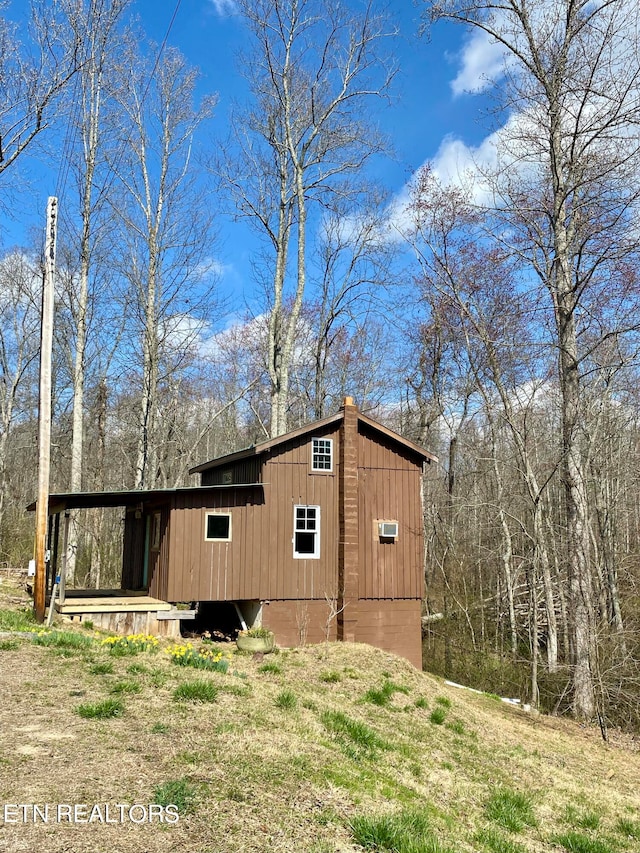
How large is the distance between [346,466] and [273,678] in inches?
290

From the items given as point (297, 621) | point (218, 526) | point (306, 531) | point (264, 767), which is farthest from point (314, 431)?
point (264, 767)

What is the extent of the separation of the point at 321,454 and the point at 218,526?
10.4 feet

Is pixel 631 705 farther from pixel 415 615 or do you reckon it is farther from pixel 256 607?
pixel 256 607

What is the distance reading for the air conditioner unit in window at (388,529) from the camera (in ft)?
54.4

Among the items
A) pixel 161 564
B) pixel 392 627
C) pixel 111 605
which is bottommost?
pixel 392 627

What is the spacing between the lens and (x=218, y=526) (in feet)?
50.1

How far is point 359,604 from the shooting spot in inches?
635

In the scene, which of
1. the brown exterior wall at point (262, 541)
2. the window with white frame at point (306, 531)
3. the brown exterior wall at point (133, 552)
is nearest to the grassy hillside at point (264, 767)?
the brown exterior wall at point (262, 541)

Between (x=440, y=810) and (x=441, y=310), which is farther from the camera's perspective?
(x=441, y=310)

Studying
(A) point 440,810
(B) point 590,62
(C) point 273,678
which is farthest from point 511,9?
(A) point 440,810

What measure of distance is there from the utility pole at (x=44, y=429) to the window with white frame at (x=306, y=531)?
6072mm

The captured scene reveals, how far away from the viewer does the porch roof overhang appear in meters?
13.7

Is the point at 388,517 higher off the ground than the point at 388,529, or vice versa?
the point at 388,517

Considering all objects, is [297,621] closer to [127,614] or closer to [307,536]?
[307,536]
